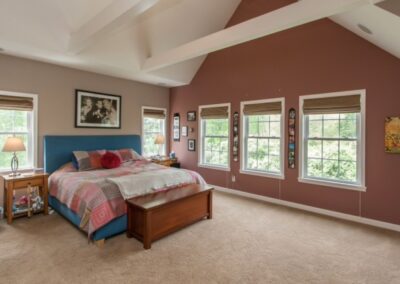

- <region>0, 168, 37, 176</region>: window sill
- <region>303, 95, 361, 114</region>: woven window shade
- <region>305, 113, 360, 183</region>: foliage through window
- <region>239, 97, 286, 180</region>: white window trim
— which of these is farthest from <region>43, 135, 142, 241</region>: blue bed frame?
<region>303, 95, 361, 114</region>: woven window shade

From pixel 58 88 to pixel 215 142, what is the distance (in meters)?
3.46

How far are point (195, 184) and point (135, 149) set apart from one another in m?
2.25

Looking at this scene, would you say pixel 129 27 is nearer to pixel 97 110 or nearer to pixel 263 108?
pixel 97 110

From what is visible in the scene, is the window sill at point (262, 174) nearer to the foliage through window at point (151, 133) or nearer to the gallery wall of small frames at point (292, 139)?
the gallery wall of small frames at point (292, 139)

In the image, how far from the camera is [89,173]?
3910 millimetres

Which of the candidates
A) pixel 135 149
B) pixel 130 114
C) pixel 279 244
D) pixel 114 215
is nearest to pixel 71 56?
pixel 130 114

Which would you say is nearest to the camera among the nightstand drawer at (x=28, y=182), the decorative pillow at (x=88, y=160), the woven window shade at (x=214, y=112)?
the nightstand drawer at (x=28, y=182)

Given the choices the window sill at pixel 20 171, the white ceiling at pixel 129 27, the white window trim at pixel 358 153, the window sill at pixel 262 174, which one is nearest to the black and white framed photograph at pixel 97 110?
the white ceiling at pixel 129 27

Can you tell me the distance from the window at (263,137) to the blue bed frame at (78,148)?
256cm

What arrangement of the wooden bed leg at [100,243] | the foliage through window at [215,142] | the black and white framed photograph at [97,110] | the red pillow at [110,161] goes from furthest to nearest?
1. the foliage through window at [215,142]
2. the black and white framed photograph at [97,110]
3. the red pillow at [110,161]
4. the wooden bed leg at [100,243]

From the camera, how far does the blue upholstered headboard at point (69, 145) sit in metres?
4.29

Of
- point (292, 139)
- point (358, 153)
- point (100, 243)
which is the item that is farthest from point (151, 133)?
point (358, 153)

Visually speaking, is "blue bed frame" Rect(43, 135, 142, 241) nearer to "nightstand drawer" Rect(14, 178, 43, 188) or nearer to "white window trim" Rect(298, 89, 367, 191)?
"nightstand drawer" Rect(14, 178, 43, 188)

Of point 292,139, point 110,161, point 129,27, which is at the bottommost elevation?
point 110,161
